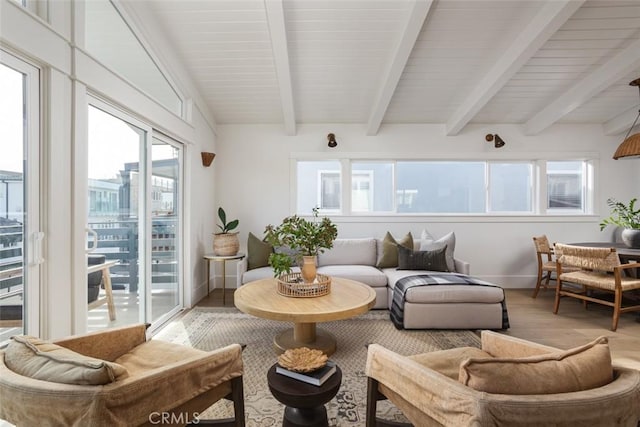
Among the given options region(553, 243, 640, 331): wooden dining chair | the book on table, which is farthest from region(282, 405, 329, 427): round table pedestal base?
region(553, 243, 640, 331): wooden dining chair

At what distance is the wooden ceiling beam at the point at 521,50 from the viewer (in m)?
2.42

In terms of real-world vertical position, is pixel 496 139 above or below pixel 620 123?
below

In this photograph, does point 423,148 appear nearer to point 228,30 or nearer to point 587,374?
point 228,30

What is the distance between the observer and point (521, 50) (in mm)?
2830

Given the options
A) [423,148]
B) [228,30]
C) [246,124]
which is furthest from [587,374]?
[246,124]

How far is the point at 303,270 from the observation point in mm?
2521

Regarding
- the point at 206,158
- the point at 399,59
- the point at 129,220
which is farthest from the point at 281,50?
→ the point at 129,220

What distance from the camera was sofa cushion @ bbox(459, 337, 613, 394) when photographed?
0.95 meters

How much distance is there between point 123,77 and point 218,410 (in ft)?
8.14

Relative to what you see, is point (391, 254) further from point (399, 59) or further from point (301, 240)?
point (399, 59)

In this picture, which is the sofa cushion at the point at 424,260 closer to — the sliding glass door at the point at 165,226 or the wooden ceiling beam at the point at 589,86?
the wooden ceiling beam at the point at 589,86

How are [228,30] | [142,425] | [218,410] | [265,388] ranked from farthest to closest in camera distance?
[228,30] < [265,388] < [218,410] < [142,425]

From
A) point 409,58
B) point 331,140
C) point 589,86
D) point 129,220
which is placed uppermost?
point 409,58

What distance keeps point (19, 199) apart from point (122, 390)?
1.32 meters
